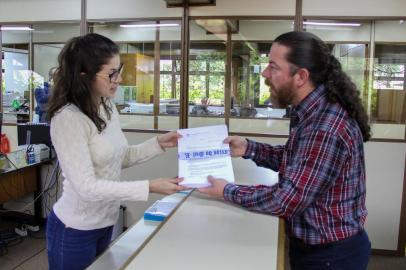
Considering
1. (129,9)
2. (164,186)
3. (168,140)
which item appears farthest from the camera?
(129,9)

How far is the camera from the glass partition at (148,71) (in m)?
3.98

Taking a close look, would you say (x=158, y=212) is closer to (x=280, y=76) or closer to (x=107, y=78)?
(x=107, y=78)

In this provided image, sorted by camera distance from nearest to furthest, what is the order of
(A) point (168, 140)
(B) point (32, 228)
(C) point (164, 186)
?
(C) point (164, 186) < (A) point (168, 140) < (B) point (32, 228)

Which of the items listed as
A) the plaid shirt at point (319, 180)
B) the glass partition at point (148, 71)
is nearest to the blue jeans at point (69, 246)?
the plaid shirt at point (319, 180)

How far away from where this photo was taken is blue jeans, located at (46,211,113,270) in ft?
4.92

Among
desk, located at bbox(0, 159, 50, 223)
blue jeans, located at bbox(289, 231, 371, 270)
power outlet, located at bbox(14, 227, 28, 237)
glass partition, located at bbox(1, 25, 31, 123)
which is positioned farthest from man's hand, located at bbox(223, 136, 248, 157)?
glass partition, located at bbox(1, 25, 31, 123)

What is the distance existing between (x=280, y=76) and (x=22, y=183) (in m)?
3.49

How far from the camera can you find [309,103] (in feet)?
4.22

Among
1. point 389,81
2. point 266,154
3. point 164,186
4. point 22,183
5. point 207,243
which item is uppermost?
point 389,81

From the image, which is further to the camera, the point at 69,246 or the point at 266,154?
the point at 266,154

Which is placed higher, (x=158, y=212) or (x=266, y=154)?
(x=266, y=154)

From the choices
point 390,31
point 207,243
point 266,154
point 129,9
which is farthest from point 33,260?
point 390,31

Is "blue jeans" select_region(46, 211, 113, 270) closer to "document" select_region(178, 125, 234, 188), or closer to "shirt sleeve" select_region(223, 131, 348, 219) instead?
"document" select_region(178, 125, 234, 188)

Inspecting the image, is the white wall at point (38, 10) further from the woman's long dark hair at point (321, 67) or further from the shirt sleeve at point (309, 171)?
the shirt sleeve at point (309, 171)
